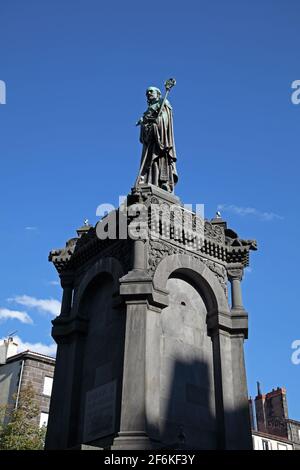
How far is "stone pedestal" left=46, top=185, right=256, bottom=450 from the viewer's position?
1178 cm

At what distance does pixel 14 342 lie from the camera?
49.7m

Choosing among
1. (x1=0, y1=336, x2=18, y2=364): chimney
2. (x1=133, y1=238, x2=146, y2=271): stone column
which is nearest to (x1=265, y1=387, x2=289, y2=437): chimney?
(x1=0, y1=336, x2=18, y2=364): chimney

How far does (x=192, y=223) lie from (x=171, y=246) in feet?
3.33

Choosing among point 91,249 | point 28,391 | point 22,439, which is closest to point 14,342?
point 28,391

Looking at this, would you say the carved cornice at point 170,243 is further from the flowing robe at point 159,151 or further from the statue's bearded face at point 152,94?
the statue's bearded face at point 152,94

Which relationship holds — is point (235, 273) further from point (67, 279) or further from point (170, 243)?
point (67, 279)

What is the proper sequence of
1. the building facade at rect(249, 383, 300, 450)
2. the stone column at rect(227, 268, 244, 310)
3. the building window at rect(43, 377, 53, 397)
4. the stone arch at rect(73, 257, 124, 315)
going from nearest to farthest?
the stone arch at rect(73, 257, 124, 315), the stone column at rect(227, 268, 244, 310), the building window at rect(43, 377, 53, 397), the building facade at rect(249, 383, 300, 450)

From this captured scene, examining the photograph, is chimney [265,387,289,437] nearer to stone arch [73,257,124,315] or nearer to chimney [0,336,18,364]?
chimney [0,336,18,364]

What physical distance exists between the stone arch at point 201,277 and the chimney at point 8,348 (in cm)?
3614

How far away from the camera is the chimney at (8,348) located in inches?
1875

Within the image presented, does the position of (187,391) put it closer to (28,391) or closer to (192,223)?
(192,223)

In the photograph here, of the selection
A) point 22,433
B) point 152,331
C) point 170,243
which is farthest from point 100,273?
point 22,433

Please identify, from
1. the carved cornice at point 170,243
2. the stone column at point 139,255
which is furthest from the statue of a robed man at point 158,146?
the stone column at point 139,255

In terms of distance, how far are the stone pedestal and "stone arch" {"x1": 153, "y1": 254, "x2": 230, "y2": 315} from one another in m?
0.03
